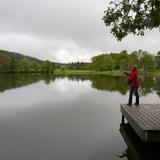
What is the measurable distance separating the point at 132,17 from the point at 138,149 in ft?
13.2

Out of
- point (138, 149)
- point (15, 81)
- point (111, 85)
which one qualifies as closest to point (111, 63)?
point (15, 81)

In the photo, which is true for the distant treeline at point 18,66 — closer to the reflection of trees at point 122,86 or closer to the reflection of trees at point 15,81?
the reflection of trees at point 15,81

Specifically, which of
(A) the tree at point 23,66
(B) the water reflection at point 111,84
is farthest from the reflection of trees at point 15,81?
(A) the tree at point 23,66

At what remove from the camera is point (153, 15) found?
6.15 meters

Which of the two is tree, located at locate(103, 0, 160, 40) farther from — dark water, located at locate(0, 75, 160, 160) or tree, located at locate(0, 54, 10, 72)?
tree, located at locate(0, 54, 10, 72)

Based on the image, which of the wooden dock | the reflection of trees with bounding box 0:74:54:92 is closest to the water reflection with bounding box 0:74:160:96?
the reflection of trees with bounding box 0:74:54:92

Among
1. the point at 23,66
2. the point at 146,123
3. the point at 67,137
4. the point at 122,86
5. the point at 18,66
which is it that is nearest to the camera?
the point at 146,123

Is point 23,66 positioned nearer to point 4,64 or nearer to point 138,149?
point 4,64

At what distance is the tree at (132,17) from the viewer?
6148 millimetres

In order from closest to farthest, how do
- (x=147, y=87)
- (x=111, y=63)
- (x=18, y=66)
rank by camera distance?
(x=147, y=87), (x=111, y=63), (x=18, y=66)

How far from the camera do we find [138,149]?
686cm

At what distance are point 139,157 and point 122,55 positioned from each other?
272ft

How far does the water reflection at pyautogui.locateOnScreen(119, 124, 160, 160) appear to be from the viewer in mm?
6257

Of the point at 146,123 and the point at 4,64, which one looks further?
the point at 4,64
